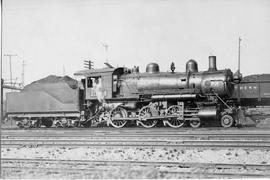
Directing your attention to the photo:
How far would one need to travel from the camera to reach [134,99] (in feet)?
52.2

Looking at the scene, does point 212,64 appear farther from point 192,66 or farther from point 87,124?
point 87,124

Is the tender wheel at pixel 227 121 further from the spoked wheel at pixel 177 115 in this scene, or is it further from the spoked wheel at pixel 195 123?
the spoked wheel at pixel 177 115

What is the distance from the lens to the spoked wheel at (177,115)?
48.0ft

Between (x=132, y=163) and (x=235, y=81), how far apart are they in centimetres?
917

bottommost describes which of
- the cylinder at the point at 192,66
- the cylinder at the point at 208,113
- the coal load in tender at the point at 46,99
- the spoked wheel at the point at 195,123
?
the spoked wheel at the point at 195,123

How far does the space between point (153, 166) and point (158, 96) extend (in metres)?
7.64

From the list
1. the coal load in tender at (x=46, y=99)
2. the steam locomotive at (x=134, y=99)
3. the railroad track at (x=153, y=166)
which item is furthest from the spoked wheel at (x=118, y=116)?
the railroad track at (x=153, y=166)

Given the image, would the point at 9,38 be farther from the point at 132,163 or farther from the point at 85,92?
the point at 85,92

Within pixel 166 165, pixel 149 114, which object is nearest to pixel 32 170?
pixel 166 165

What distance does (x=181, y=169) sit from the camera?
744cm

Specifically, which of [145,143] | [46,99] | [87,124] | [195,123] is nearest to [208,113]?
[195,123]

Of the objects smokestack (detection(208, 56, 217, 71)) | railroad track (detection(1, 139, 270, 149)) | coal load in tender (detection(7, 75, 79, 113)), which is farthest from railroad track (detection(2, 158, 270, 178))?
smokestack (detection(208, 56, 217, 71))

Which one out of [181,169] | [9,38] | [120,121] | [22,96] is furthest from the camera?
[22,96]

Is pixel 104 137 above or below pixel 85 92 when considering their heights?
below
